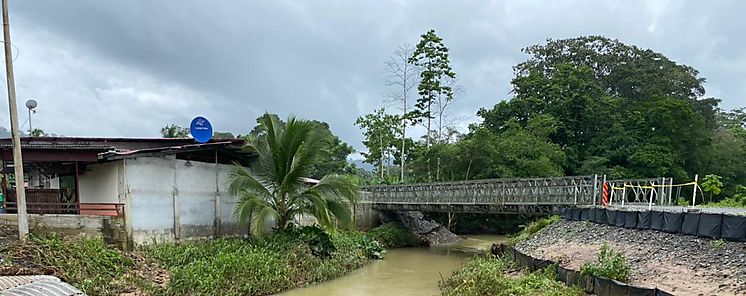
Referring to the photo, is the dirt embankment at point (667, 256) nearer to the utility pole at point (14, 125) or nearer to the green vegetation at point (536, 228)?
the green vegetation at point (536, 228)

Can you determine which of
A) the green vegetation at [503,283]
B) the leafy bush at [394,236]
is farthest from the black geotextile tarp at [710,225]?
the leafy bush at [394,236]

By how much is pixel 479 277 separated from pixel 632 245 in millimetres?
3093

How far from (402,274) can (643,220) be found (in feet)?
23.4

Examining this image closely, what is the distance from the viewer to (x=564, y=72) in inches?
1225

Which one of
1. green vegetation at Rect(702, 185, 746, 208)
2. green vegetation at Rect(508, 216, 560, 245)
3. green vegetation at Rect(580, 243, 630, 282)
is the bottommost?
green vegetation at Rect(508, 216, 560, 245)

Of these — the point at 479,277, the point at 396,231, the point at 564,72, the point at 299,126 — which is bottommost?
the point at 396,231

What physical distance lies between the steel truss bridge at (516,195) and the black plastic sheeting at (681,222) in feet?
7.07

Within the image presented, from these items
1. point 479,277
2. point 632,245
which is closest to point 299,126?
point 479,277

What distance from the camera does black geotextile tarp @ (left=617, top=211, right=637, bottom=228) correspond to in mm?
10578

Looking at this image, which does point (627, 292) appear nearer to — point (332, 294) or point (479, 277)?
point (479, 277)

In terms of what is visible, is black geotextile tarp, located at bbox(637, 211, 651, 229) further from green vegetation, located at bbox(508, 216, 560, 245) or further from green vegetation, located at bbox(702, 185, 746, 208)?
green vegetation, located at bbox(702, 185, 746, 208)

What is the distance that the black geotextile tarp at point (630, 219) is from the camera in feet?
Answer: 34.7

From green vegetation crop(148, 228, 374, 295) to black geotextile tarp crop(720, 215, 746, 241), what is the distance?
9.04 meters

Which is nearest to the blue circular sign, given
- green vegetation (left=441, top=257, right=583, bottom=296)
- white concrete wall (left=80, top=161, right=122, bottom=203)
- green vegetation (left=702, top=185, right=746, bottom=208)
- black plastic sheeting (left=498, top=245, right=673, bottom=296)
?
white concrete wall (left=80, top=161, right=122, bottom=203)
